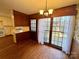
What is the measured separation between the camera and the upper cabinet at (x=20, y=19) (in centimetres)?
475

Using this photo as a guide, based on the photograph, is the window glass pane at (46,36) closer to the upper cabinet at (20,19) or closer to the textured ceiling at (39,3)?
the textured ceiling at (39,3)

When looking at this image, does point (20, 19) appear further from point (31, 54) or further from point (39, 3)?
point (31, 54)

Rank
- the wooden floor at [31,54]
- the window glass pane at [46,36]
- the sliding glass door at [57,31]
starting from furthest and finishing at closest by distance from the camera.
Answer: the window glass pane at [46,36], the sliding glass door at [57,31], the wooden floor at [31,54]

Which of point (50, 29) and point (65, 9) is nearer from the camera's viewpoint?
point (65, 9)

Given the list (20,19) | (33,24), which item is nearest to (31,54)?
(33,24)

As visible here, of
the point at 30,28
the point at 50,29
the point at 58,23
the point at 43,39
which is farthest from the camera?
the point at 30,28

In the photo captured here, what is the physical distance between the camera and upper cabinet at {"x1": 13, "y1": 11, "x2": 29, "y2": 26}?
15.6ft

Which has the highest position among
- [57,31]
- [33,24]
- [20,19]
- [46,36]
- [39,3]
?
[39,3]

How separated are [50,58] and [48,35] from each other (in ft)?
5.76

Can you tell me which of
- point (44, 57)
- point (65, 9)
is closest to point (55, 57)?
point (44, 57)

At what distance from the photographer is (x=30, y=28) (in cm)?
579

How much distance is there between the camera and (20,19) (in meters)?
5.10

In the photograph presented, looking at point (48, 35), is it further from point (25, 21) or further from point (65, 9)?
point (25, 21)

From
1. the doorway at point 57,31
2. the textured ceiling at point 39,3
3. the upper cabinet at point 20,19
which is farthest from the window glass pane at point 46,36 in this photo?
the upper cabinet at point 20,19
